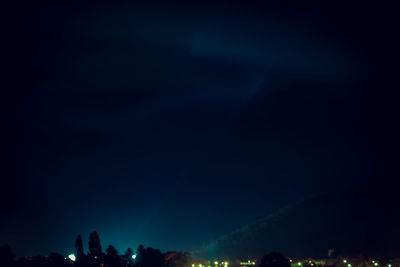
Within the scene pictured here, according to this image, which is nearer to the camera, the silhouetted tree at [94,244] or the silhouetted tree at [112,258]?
the silhouetted tree at [112,258]

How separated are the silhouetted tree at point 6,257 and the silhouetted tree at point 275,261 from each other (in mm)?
36735

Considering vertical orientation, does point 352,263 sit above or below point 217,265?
below

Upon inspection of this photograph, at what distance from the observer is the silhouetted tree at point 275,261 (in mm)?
40375

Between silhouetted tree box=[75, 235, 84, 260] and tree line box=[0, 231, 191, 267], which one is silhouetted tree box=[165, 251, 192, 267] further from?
silhouetted tree box=[75, 235, 84, 260]

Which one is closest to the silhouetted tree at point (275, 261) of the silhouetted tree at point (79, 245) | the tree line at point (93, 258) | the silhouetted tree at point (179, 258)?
the tree line at point (93, 258)

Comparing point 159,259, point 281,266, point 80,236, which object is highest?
point 80,236

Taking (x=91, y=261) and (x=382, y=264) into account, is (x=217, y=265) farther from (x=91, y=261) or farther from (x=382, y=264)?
(x=91, y=261)

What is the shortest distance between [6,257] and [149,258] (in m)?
23.5

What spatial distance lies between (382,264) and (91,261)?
351ft

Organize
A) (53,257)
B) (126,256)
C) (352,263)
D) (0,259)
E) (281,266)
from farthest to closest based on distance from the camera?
(352,263) < (126,256) < (53,257) < (0,259) < (281,266)

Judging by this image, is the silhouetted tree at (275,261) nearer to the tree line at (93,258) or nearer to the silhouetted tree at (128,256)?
the tree line at (93,258)

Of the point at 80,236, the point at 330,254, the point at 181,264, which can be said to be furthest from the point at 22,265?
A: the point at 330,254

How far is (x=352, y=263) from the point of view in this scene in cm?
12900

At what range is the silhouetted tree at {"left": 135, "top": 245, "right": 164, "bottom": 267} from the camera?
72875 mm
